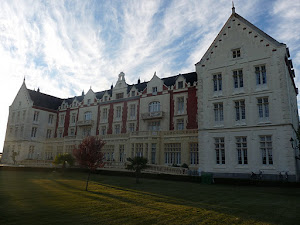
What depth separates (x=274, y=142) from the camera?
24484 mm

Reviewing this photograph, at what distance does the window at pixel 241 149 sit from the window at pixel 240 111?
2.48 m

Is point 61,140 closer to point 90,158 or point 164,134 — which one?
point 164,134

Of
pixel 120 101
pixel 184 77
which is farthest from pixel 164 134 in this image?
pixel 120 101

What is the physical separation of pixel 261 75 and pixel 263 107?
3.87 metres

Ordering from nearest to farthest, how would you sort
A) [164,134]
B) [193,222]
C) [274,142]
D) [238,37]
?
[193,222] < [274,142] < [238,37] < [164,134]

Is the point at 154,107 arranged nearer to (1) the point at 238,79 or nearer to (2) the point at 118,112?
(2) the point at 118,112

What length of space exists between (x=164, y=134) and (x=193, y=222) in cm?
2595

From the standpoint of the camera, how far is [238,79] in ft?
93.0

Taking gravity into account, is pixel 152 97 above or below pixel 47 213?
above

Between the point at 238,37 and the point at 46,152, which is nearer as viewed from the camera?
the point at 238,37

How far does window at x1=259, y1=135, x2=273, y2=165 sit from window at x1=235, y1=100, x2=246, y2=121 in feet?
11.0

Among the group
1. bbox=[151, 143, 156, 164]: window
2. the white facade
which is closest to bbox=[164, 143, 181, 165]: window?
bbox=[151, 143, 156, 164]: window

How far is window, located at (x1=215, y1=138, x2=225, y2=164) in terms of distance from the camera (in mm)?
27586

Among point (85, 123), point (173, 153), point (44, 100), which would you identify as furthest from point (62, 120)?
point (173, 153)
